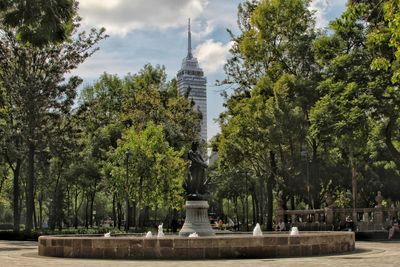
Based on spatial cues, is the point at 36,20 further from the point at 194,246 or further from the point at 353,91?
the point at 353,91

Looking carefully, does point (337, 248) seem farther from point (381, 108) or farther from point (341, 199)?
point (341, 199)

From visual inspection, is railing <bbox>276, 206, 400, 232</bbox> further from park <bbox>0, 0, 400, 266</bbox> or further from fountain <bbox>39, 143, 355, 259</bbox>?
fountain <bbox>39, 143, 355, 259</bbox>

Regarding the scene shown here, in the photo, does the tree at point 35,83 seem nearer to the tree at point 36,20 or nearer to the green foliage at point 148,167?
the green foliage at point 148,167

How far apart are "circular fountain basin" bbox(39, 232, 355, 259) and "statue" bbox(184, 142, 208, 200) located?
6029 millimetres

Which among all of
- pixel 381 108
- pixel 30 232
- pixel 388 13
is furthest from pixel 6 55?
pixel 388 13

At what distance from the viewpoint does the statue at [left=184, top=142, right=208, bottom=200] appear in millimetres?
23469

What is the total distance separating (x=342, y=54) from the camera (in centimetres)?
3378

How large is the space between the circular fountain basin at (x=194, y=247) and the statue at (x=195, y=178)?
6029 millimetres

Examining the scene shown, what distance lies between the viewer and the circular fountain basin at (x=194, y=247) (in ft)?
56.2

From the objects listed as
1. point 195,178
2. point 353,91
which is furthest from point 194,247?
point 353,91

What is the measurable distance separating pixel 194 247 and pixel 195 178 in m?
6.74

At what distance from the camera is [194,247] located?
56.1ft

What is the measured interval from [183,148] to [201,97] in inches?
4762

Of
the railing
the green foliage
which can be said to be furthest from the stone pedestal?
the green foliage
